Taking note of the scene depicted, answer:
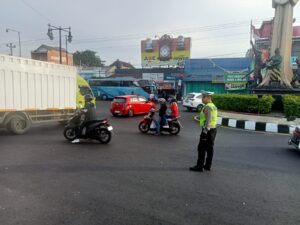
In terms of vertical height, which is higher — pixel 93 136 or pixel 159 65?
pixel 159 65

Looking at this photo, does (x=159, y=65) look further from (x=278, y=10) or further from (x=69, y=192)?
(x=69, y=192)

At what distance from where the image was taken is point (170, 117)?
34.6ft

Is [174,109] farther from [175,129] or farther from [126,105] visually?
[126,105]

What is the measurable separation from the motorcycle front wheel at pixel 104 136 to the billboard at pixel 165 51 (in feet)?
128

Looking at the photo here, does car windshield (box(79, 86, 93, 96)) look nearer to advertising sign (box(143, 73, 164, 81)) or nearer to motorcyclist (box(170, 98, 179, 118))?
motorcyclist (box(170, 98, 179, 118))

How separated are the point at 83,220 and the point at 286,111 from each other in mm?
11390

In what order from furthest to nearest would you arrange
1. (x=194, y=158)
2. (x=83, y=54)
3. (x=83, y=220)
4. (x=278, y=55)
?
(x=83, y=54) < (x=278, y=55) < (x=194, y=158) < (x=83, y=220)

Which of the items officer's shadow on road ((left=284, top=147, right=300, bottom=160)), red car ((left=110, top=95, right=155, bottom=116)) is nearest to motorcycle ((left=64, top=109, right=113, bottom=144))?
officer's shadow on road ((left=284, top=147, right=300, bottom=160))

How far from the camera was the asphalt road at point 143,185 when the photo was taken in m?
3.57

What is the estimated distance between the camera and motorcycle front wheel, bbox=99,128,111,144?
8477 millimetres

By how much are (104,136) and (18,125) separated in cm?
375

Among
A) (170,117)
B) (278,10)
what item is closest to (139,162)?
(170,117)

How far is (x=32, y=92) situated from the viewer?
1059cm

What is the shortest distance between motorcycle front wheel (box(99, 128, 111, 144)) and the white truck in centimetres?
357
